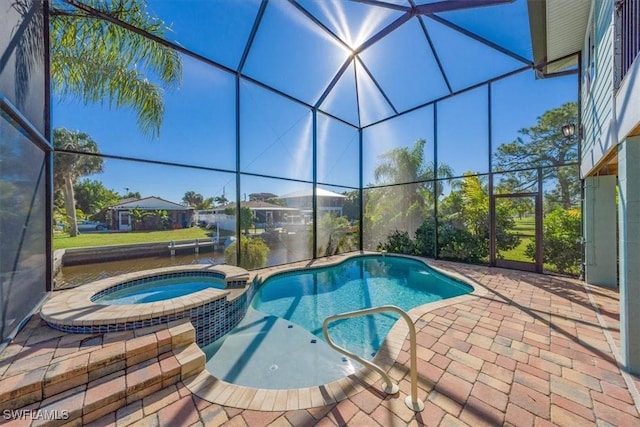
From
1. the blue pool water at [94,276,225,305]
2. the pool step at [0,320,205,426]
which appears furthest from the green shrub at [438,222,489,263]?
the pool step at [0,320,205,426]

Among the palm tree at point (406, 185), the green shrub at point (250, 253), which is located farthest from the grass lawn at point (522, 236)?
the green shrub at point (250, 253)

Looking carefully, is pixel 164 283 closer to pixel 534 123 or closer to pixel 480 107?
pixel 480 107

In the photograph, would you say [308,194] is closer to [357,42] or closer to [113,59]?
[357,42]

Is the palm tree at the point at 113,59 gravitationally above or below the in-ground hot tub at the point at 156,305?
above

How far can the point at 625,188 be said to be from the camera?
2.40 metres

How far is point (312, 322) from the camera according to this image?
14.7 ft

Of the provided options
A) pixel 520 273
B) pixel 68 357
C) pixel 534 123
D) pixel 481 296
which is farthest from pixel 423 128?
pixel 68 357

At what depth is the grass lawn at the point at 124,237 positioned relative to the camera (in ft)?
14.9

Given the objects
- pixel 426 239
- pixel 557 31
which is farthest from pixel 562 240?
pixel 557 31

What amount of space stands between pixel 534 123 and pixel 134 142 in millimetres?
10364

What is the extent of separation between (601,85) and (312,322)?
6040mm

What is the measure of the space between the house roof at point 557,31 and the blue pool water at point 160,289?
26.7 ft

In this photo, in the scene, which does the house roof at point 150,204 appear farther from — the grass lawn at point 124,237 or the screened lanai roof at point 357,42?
the screened lanai roof at point 357,42

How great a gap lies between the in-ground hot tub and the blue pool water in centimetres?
1
